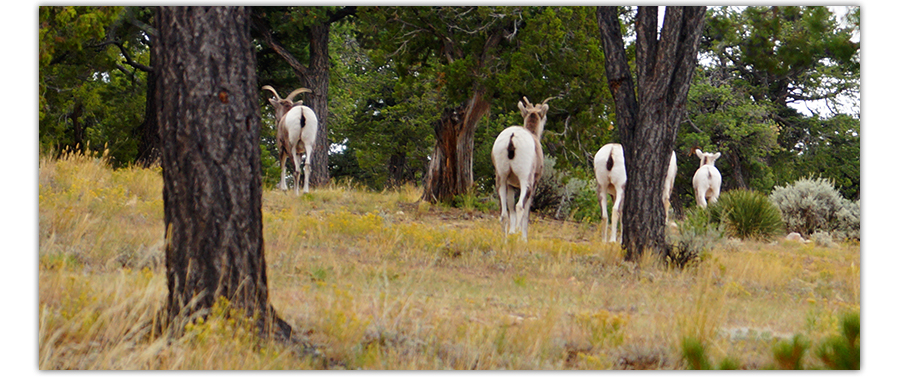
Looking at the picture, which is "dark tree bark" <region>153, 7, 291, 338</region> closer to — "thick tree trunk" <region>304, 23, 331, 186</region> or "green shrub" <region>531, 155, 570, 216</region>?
"green shrub" <region>531, 155, 570, 216</region>

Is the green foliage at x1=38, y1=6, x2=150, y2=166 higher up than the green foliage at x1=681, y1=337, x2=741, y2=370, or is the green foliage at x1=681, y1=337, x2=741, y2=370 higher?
the green foliage at x1=38, y1=6, x2=150, y2=166

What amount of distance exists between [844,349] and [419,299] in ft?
10.1

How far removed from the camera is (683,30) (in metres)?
8.26

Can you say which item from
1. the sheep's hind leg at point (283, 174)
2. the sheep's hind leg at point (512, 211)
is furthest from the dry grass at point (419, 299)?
the sheep's hind leg at point (283, 174)

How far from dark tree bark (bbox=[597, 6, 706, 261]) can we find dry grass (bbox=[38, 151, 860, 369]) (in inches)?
21.9

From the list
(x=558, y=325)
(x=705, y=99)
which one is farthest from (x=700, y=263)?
(x=705, y=99)

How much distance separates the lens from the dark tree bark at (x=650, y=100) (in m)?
8.26

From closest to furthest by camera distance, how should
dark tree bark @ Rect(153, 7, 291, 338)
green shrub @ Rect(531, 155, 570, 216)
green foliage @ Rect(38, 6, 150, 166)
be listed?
dark tree bark @ Rect(153, 7, 291, 338) < green foliage @ Rect(38, 6, 150, 166) < green shrub @ Rect(531, 155, 570, 216)

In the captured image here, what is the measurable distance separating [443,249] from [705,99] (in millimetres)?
20229

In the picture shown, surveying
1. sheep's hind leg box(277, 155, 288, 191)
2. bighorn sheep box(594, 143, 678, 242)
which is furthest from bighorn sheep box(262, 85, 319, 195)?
bighorn sheep box(594, 143, 678, 242)

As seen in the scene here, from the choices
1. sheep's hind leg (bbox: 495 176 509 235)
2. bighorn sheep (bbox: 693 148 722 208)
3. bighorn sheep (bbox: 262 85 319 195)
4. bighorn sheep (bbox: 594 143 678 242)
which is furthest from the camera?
bighorn sheep (bbox: 693 148 722 208)

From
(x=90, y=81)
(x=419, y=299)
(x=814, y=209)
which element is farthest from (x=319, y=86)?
(x=419, y=299)

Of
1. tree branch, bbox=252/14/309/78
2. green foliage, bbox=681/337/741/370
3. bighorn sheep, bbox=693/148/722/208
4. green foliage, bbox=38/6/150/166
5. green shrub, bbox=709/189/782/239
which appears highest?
tree branch, bbox=252/14/309/78

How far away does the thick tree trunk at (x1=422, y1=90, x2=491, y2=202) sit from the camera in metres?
15.2
